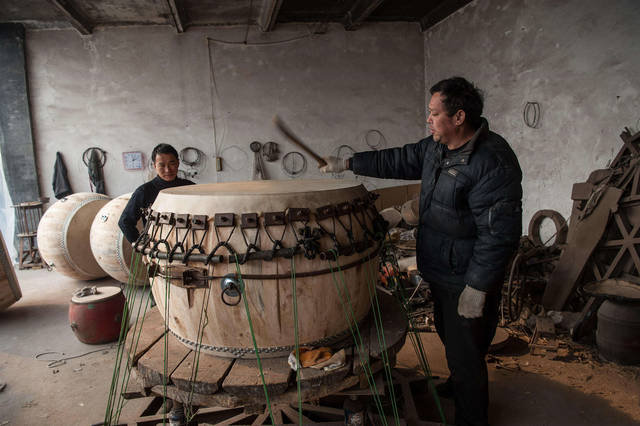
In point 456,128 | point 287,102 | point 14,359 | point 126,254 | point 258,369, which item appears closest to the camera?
point 258,369

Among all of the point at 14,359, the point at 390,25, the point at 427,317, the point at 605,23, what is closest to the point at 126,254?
the point at 14,359

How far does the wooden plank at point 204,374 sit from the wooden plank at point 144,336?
0.24 metres

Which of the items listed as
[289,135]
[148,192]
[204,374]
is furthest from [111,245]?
[204,374]

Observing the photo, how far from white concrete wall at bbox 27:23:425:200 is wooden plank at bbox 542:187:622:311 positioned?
493 centimetres

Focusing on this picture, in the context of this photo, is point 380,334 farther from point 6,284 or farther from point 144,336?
point 6,284

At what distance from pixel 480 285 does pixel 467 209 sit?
0.40 meters

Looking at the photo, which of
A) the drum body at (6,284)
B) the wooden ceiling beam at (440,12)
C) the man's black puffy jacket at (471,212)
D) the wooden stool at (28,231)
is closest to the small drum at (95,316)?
the drum body at (6,284)

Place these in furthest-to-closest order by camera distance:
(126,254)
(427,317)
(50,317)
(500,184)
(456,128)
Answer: (126,254) < (50,317) < (427,317) < (456,128) < (500,184)

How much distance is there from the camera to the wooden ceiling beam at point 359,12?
6.98m

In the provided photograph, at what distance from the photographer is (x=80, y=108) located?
7.56 m

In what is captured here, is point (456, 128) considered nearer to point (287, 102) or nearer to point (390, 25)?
point (287, 102)

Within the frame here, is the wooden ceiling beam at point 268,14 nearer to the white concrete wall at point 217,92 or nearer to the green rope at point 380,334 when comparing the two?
the white concrete wall at point 217,92

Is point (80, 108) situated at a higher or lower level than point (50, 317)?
higher

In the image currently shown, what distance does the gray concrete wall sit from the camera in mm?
4152
